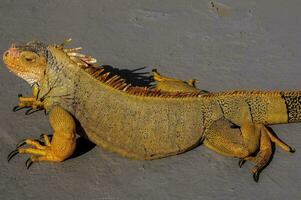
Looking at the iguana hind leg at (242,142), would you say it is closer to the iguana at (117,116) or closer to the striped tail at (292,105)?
the iguana at (117,116)

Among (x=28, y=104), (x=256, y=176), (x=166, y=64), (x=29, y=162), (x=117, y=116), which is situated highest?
(x=166, y=64)

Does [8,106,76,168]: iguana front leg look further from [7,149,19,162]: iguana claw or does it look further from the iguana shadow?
the iguana shadow

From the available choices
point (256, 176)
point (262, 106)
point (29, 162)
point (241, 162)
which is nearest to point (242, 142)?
point (241, 162)

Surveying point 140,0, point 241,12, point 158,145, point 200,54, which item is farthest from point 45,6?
point 158,145

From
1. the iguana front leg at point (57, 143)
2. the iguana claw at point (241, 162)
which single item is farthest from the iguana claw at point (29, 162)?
the iguana claw at point (241, 162)

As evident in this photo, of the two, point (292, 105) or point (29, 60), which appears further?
point (292, 105)

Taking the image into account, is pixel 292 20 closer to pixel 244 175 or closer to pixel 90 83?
pixel 244 175

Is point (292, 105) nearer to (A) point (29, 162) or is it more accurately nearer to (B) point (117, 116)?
(B) point (117, 116)
